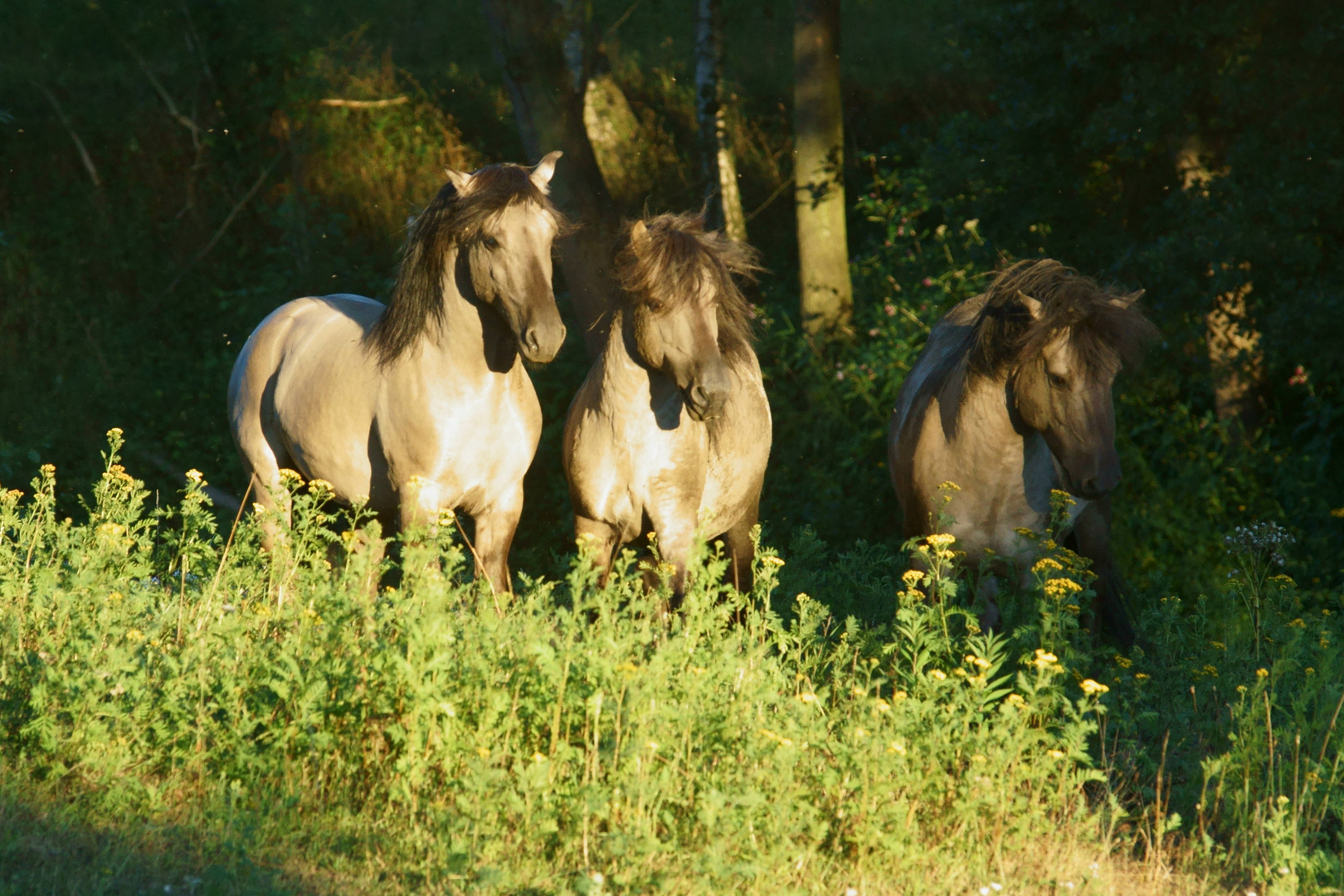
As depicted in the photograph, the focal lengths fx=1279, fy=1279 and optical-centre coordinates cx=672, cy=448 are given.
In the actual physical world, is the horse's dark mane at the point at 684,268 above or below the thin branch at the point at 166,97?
below

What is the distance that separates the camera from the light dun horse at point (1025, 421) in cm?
495

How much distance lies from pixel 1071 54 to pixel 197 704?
8.18 metres

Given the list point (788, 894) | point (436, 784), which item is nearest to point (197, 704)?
point (436, 784)

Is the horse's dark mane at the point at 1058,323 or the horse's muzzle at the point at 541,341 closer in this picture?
the horse's muzzle at the point at 541,341

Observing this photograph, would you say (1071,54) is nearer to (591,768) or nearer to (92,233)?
(591,768)

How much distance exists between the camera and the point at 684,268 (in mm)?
5086

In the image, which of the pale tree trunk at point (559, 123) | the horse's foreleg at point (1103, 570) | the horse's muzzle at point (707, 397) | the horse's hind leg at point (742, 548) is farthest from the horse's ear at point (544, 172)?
the pale tree trunk at point (559, 123)

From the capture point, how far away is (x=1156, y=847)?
3791 millimetres

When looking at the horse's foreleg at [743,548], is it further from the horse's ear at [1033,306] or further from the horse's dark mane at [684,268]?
the horse's ear at [1033,306]

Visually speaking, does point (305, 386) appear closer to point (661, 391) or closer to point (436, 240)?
point (436, 240)

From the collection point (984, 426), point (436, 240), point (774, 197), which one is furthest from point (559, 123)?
point (984, 426)

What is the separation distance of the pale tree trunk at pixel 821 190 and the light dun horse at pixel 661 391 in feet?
18.8

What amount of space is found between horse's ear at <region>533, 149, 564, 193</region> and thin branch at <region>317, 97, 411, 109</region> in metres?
10.7

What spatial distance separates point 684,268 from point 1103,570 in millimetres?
2392
